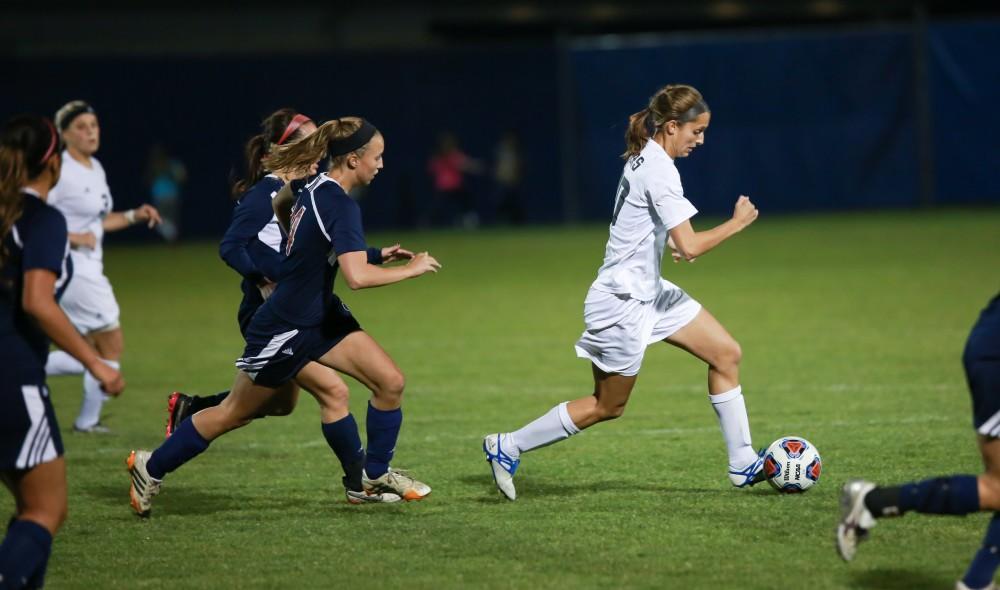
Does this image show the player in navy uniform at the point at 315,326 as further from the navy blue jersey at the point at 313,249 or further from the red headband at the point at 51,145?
the red headband at the point at 51,145

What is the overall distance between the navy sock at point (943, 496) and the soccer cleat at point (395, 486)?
2718 millimetres

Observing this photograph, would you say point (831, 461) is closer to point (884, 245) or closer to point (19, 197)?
point (19, 197)

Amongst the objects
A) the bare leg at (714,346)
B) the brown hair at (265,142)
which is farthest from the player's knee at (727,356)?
the brown hair at (265,142)

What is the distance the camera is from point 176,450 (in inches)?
266

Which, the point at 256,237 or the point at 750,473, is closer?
the point at 750,473

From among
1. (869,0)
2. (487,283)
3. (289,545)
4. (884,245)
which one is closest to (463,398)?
(289,545)

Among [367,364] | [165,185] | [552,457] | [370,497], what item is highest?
[367,364]

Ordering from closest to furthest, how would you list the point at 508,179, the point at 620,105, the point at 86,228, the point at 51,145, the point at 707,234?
the point at 51,145
the point at 707,234
the point at 86,228
the point at 620,105
the point at 508,179

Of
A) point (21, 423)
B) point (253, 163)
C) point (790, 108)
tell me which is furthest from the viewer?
point (790, 108)

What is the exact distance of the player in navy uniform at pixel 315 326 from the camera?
6.46 metres

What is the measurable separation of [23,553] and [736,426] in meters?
3.55

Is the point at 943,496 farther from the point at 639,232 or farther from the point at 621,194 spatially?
the point at 621,194

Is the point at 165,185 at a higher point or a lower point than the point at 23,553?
lower

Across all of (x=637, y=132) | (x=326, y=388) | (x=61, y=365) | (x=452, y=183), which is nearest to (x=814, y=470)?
(x=637, y=132)
